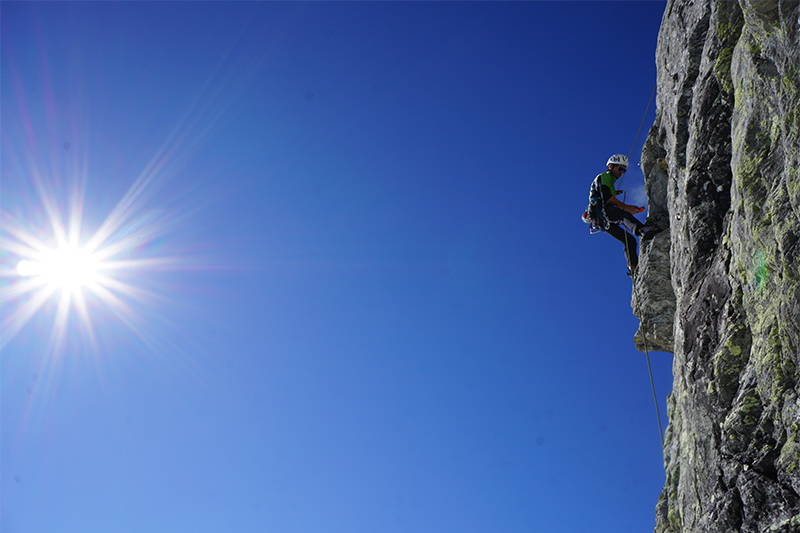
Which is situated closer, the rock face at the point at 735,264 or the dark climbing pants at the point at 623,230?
the rock face at the point at 735,264

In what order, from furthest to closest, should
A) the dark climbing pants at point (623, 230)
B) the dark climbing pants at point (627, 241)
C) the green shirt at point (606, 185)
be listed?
1. the dark climbing pants at point (627, 241)
2. the green shirt at point (606, 185)
3. the dark climbing pants at point (623, 230)

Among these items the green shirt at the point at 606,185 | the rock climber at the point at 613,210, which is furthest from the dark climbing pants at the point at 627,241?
the green shirt at the point at 606,185

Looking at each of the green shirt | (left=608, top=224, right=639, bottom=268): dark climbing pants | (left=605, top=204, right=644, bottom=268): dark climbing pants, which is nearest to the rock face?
(left=605, top=204, right=644, bottom=268): dark climbing pants

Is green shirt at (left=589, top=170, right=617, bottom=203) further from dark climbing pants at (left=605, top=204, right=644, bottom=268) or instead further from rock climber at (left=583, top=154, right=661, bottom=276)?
dark climbing pants at (left=605, top=204, right=644, bottom=268)

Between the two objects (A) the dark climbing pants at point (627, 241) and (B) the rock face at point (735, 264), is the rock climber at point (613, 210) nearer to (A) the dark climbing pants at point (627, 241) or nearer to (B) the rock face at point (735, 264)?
(A) the dark climbing pants at point (627, 241)

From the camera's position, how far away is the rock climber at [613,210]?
14.7m

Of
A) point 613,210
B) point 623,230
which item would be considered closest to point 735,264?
point 613,210

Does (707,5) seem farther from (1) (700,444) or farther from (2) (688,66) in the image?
(1) (700,444)

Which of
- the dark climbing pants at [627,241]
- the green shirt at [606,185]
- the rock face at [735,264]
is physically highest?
the green shirt at [606,185]

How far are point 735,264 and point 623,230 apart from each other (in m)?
6.56

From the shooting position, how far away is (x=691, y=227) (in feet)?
34.2

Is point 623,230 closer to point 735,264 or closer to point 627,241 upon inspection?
point 627,241

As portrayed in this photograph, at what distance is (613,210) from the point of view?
48.8 ft

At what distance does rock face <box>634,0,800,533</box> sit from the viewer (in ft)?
23.5
